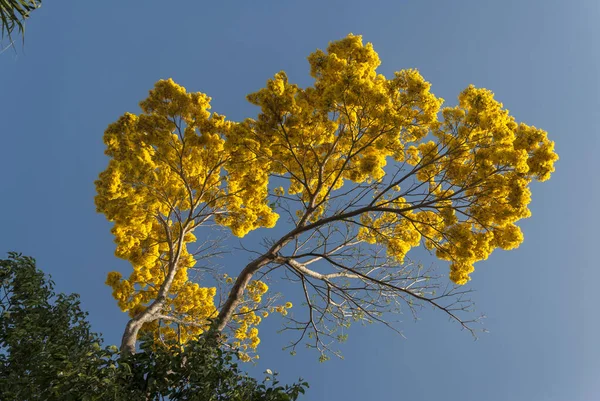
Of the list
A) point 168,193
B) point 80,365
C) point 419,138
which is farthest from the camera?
point 168,193

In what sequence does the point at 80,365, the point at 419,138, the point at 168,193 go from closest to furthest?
the point at 80,365 → the point at 419,138 → the point at 168,193

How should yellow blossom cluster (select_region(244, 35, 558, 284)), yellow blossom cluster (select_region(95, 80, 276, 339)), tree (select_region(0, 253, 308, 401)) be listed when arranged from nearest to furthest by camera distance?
tree (select_region(0, 253, 308, 401))
yellow blossom cluster (select_region(244, 35, 558, 284))
yellow blossom cluster (select_region(95, 80, 276, 339))

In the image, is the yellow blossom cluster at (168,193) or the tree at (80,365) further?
the yellow blossom cluster at (168,193)

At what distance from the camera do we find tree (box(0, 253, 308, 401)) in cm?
441

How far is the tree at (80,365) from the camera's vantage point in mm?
4410

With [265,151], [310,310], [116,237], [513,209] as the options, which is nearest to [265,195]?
[265,151]

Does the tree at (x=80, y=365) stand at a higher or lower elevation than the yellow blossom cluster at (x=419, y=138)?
lower

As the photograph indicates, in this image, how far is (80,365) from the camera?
440 centimetres

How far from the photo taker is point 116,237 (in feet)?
33.8

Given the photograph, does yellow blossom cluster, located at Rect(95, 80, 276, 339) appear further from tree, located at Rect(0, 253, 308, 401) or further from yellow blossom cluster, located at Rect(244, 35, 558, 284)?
tree, located at Rect(0, 253, 308, 401)

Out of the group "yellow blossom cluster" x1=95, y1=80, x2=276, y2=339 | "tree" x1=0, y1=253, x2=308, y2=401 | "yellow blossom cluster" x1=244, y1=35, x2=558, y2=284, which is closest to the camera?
"tree" x1=0, y1=253, x2=308, y2=401

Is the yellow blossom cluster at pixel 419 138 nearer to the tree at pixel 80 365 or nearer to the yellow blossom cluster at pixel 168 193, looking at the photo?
the yellow blossom cluster at pixel 168 193

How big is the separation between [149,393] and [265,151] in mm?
4902

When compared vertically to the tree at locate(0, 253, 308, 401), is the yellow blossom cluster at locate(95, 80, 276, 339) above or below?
above
